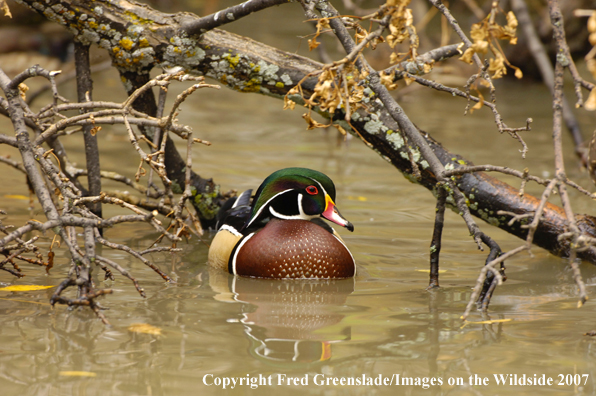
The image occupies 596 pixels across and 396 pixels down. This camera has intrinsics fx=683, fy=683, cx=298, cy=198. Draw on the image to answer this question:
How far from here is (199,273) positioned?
464 centimetres

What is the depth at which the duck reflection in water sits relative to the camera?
3.15 meters

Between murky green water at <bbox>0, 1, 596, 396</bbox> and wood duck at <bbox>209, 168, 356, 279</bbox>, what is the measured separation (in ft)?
0.38

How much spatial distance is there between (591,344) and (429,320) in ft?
2.58

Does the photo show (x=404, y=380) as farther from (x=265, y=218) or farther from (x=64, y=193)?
(x=265, y=218)

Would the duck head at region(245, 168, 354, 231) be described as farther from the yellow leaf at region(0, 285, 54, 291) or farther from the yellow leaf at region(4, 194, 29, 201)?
the yellow leaf at region(4, 194, 29, 201)

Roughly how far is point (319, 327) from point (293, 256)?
107 cm

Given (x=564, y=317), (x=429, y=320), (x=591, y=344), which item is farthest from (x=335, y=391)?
(x=564, y=317)

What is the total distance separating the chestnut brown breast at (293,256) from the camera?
4.52m

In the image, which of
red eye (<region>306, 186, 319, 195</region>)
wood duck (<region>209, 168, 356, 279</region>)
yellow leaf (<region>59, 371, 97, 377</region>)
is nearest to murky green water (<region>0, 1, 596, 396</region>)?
yellow leaf (<region>59, 371, 97, 377</region>)

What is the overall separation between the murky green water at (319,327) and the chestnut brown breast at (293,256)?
0.30ft

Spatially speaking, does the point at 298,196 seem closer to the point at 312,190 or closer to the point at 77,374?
the point at 312,190

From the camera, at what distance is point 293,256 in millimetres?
4523

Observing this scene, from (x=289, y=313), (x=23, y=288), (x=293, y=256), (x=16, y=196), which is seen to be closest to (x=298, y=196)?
(x=293, y=256)

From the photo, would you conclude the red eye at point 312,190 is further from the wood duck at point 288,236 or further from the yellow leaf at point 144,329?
the yellow leaf at point 144,329
